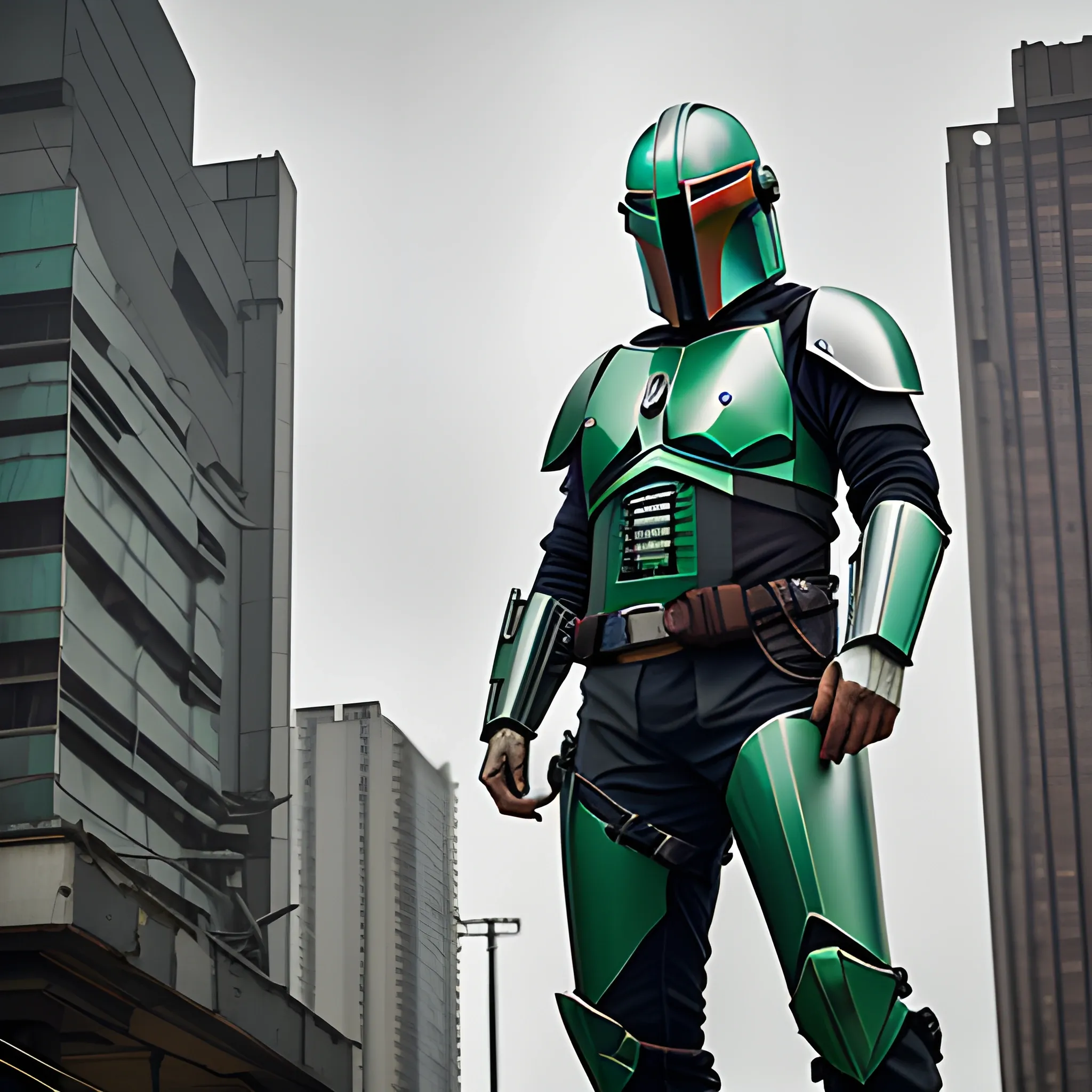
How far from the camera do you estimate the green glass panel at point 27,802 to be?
320 cm

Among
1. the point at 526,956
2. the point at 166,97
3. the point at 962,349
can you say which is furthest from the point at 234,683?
the point at 962,349

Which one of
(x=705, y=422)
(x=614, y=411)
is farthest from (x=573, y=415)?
(x=705, y=422)

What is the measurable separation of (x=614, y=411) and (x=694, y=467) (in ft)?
0.59

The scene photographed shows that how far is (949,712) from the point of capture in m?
3.15

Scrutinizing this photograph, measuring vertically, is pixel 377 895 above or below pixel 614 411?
below

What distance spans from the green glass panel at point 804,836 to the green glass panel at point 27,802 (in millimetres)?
1858

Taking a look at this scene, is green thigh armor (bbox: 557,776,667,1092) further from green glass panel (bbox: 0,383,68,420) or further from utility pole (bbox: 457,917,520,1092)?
green glass panel (bbox: 0,383,68,420)

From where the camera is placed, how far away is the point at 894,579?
6.11ft

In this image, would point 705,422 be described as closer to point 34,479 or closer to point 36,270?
point 34,479

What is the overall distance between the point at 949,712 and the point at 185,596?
1827mm

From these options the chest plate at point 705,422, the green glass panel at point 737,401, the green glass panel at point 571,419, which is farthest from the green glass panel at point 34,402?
the green glass panel at point 737,401

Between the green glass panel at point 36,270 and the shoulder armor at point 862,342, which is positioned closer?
the shoulder armor at point 862,342

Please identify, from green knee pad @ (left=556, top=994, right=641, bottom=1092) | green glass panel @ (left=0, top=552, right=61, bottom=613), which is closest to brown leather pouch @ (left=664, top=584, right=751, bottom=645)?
green knee pad @ (left=556, top=994, right=641, bottom=1092)

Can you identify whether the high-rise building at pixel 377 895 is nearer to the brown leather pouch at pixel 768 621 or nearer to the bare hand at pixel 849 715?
the brown leather pouch at pixel 768 621
